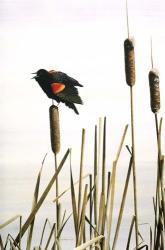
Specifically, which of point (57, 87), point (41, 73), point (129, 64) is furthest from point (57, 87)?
point (129, 64)

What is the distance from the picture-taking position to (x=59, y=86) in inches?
59.8

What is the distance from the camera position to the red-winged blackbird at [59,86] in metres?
1.52

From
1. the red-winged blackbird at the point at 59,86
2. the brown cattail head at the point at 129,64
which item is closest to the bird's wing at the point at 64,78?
the red-winged blackbird at the point at 59,86

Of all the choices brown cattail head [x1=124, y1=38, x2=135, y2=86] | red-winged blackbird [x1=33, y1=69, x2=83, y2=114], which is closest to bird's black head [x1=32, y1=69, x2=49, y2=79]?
red-winged blackbird [x1=33, y1=69, x2=83, y2=114]

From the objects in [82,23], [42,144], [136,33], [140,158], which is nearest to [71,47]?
[82,23]

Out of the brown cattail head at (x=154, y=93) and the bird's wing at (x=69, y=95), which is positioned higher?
the bird's wing at (x=69, y=95)

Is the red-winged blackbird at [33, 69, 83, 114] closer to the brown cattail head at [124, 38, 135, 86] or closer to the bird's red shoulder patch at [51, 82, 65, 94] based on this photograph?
the bird's red shoulder patch at [51, 82, 65, 94]

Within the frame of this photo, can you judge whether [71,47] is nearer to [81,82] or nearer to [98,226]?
[81,82]

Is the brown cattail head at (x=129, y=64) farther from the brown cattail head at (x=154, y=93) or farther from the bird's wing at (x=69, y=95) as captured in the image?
the bird's wing at (x=69, y=95)

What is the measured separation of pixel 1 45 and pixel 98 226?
94cm

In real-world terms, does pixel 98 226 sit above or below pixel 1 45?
below

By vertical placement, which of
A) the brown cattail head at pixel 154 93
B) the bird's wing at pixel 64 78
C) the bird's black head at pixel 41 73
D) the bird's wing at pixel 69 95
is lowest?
the brown cattail head at pixel 154 93

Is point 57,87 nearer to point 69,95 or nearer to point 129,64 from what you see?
point 69,95

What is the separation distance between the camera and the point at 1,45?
1729mm
